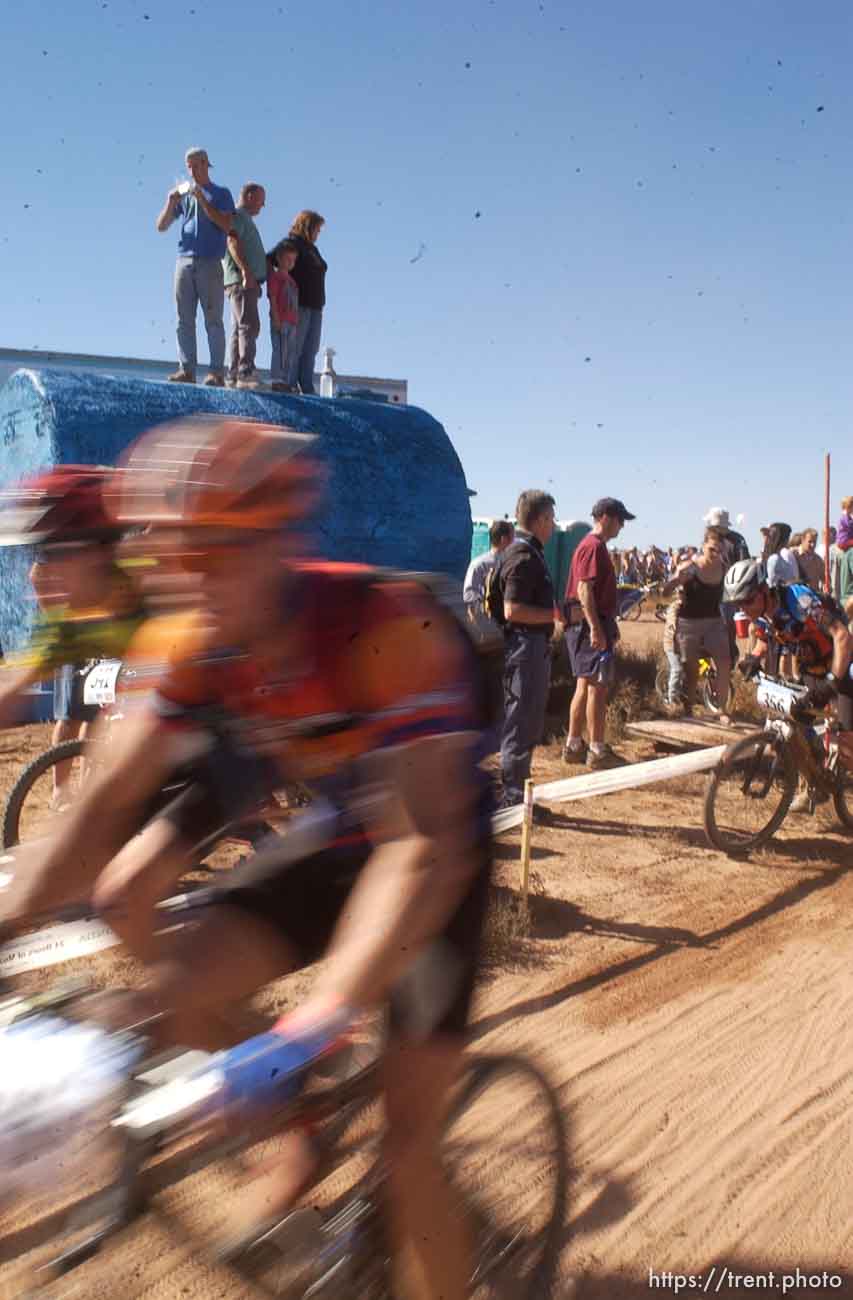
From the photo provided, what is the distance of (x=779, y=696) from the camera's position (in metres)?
6.75

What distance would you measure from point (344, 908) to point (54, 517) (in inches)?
50.4

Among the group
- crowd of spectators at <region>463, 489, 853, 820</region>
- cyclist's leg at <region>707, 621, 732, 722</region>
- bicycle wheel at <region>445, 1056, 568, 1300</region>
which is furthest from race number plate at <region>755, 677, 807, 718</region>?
bicycle wheel at <region>445, 1056, 568, 1300</region>

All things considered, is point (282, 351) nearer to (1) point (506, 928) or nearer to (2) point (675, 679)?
(2) point (675, 679)

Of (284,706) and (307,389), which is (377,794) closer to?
(284,706)

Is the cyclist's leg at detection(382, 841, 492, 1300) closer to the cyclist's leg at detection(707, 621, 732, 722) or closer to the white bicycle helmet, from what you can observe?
the white bicycle helmet

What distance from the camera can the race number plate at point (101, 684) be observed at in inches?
219

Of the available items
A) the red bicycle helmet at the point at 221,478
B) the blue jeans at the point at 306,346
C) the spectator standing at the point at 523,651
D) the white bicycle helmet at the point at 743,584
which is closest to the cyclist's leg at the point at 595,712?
the spectator standing at the point at 523,651

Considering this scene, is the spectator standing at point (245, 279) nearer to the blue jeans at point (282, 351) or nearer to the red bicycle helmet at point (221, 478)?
the blue jeans at point (282, 351)

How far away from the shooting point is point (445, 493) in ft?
33.3

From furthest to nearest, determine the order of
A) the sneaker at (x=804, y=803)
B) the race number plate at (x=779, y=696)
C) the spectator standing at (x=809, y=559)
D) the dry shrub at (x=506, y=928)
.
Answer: the spectator standing at (x=809, y=559) → the sneaker at (x=804, y=803) → the race number plate at (x=779, y=696) → the dry shrub at (x=506, y=928)

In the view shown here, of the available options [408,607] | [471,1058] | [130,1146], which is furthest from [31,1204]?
[408,607]

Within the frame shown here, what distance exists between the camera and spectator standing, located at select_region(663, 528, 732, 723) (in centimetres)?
995

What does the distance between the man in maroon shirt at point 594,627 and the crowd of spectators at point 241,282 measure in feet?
11.7

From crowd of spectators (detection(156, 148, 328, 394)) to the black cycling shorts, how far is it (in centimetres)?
789
